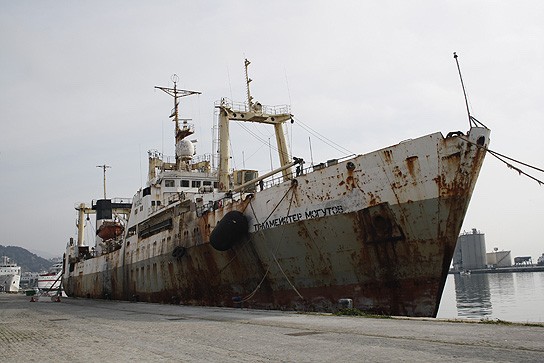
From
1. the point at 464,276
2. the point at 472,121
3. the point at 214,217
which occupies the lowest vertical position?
the point at 464,276

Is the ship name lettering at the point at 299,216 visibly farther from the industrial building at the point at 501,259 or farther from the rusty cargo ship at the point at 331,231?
the industrial building at the point at 501,259

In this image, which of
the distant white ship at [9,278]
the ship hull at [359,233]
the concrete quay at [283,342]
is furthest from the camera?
the distant white ship at [9,278]

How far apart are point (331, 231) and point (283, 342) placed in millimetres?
7859

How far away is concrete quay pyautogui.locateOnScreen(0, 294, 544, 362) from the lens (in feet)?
22.7

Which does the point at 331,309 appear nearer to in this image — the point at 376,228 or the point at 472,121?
the point at 376,228

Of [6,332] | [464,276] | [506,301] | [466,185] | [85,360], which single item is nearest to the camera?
[85,360]

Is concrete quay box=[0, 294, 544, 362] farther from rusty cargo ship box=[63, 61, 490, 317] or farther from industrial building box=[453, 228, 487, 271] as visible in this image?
industrial building box=[453, 228, 487, 271]

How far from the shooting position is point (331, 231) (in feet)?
53.1

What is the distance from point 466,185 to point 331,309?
231 inches

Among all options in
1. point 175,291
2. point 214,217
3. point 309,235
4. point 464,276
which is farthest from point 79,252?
point 464,276

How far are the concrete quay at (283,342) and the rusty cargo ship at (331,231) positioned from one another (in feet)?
11.3

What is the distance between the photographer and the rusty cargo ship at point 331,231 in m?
14.6

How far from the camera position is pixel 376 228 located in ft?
50.5

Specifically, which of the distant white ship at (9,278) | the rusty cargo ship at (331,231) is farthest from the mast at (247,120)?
the distant white ship at (9,278)
